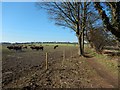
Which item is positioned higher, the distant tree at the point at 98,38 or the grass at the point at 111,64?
the distant tree at the point at 98,38

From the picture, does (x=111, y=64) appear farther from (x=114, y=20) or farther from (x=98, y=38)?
(x=98, y=38)

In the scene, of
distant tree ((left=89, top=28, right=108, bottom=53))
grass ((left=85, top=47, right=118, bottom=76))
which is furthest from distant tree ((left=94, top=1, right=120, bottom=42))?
distant tree ((left=89, top=28, right=108, bottom=53))

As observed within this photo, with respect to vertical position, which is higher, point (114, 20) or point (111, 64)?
point (114, 20)

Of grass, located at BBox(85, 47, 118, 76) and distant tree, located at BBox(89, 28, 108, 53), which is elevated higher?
distant tree, located at BBox(89, 28, 108, 53)

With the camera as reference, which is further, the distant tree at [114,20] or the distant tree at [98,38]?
the distant tree at [98,38]

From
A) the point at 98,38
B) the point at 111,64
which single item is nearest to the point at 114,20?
the point at 111,64

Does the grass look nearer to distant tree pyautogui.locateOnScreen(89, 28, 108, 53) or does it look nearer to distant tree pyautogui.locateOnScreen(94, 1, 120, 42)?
distant tree pyautogui.locateOnScreen(94, 1, 120, 42)

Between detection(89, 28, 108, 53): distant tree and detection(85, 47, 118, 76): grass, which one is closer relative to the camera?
detection(85, 47, 118, 76): grass

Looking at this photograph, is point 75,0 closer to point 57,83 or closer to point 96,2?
point 96,2

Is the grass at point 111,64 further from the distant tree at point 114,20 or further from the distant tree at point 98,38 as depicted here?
the distant tree at point 98,38

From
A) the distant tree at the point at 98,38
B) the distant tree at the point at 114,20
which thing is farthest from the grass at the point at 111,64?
the distant tree at the point at 98,38

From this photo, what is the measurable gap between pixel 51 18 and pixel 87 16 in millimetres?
5358

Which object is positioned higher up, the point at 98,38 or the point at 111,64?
the point at 98,38

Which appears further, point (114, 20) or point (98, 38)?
point (98, 38)
